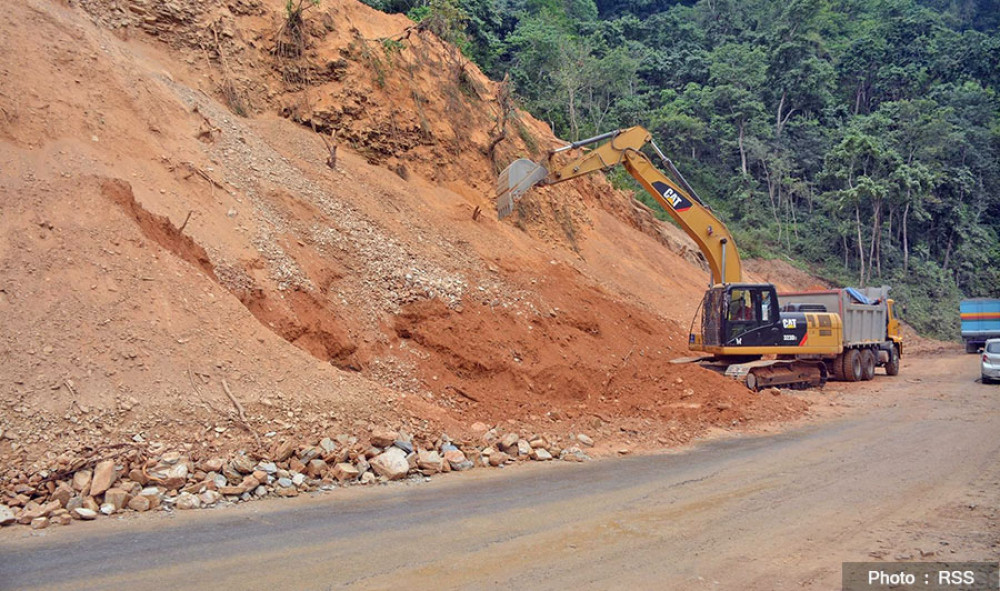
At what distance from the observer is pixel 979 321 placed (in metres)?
27.8

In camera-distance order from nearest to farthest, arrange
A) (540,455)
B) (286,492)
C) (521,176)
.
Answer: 1. (286,492)
2. (540,455)
3. (521,176)

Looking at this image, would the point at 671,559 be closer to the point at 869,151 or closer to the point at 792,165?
the point at 869,151

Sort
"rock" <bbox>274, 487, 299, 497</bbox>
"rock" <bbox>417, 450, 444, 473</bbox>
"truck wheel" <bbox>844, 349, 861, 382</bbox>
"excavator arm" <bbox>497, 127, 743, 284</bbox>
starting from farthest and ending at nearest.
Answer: "truck wheel" <bbox>844, 349, 861, 382</bbox>
"excavator arm" <bbox>497, 127, 743, 284</bbox>
"rock" <bbox>417, 450, 444, 473</bbox>
"rock" <bbox>274, 487, 299, 497</bbox>

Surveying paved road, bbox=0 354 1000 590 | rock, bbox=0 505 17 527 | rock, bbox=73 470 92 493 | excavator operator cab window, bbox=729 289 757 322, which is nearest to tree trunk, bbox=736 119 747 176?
excavator operator cab window, bbox=729 289 757 322

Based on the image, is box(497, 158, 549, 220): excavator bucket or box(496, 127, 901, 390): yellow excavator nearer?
box(496, 127, 901, 390): yellow excavator

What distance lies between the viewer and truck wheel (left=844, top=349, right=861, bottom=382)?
61.1ft

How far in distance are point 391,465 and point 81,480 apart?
10.6ft

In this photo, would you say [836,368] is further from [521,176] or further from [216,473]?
[216,473]

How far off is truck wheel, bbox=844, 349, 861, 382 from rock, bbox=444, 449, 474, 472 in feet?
43.4

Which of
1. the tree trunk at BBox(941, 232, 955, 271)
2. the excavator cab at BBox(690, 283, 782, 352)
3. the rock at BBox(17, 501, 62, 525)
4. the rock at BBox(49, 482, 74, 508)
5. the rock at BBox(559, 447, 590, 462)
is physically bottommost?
the rock at BBox(559, 447, 590, 462)

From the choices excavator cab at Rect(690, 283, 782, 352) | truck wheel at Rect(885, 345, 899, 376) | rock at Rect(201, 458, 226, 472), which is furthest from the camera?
truck wheel at Rect(885, 345, 899, 376)

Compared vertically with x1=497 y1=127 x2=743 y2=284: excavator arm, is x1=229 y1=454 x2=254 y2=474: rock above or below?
below

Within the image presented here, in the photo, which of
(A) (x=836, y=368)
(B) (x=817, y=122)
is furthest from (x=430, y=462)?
(B) (x=817, y=122)

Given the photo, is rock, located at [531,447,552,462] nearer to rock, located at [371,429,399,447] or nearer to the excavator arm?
rock, located at [371,429,399,447]
